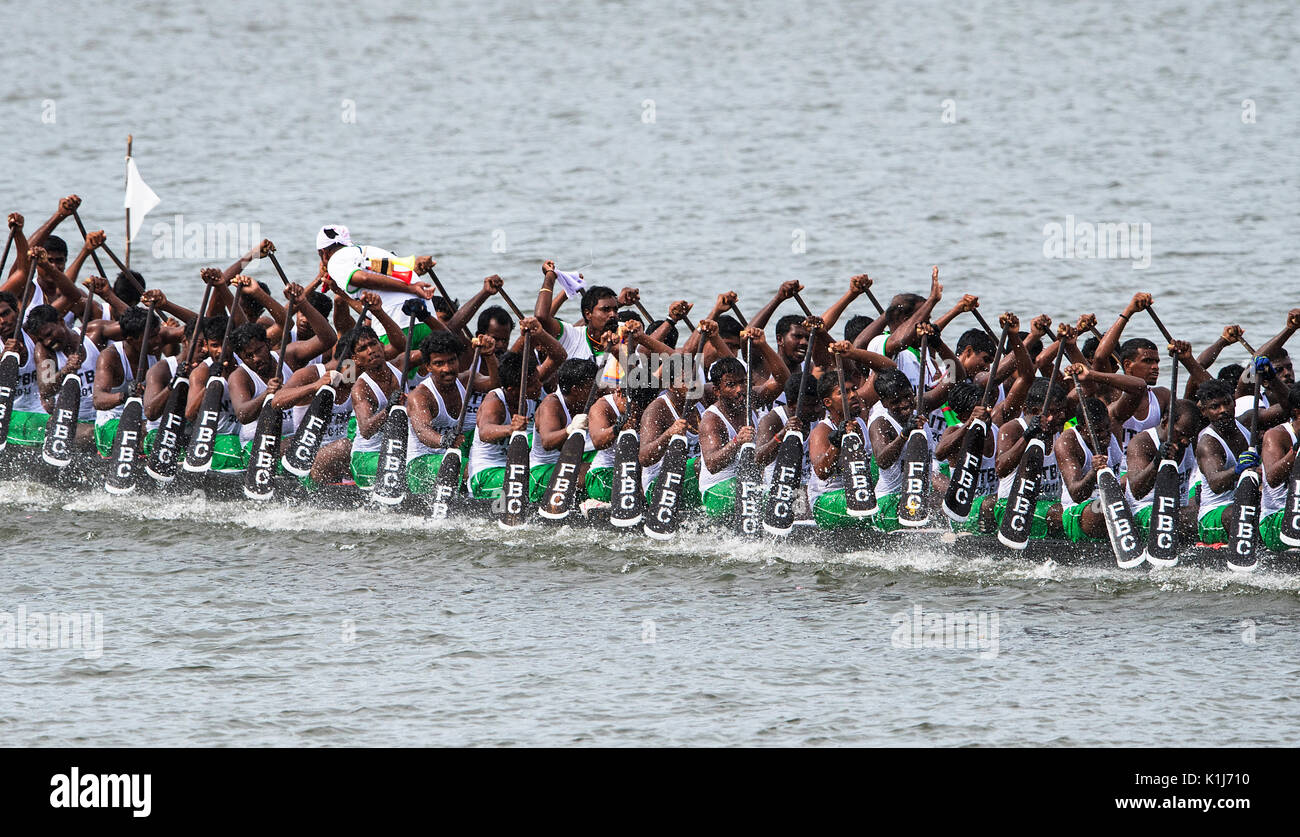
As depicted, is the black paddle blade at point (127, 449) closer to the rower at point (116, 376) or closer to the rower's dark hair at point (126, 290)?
the rower at point (116, 376)

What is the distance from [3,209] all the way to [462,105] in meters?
10.3

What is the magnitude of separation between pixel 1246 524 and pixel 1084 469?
3.88ft

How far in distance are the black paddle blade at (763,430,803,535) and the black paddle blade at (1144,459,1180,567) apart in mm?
2476

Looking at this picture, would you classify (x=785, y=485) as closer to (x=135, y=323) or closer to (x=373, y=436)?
(x=373, y=436)

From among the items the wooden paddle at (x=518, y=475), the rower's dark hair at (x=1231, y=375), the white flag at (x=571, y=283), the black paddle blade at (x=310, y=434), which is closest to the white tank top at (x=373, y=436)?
the black paddle blade at (x=310, y=434)

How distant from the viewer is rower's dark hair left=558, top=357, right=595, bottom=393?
14.3m

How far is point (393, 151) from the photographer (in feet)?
116

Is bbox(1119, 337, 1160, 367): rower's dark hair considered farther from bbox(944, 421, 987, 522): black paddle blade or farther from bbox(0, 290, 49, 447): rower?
bbox(0, 290, 49, 447): rower

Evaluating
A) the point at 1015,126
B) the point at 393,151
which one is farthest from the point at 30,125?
the point at 1015,126

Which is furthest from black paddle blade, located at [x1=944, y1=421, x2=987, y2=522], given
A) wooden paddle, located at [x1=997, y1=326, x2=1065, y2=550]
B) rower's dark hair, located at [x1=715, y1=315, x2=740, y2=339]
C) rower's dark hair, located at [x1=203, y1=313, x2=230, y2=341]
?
rower's dark hair, located at [x1=203, y1=313, x2=230, y2=341]

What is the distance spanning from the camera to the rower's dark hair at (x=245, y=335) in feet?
50.5

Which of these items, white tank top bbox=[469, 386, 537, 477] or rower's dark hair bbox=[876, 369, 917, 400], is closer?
rower's dark hair bbox=[876, 369, 917, 400]

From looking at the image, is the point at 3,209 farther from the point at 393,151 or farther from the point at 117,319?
the point at 117,319
